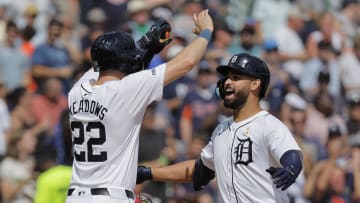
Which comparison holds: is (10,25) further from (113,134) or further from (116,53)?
(113,134)

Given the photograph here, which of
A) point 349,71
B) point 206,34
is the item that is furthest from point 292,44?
point 206,34

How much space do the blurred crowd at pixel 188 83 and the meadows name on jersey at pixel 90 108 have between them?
370cm

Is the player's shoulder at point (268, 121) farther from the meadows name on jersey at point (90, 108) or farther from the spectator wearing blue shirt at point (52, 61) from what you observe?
the spectator wearing blue shirt at point (52, 61)

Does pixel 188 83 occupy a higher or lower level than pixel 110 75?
lower

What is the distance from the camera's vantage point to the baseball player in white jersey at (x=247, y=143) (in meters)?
7.82

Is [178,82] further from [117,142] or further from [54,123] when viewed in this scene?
[117,142]

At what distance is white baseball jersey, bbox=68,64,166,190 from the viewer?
24.4 ft

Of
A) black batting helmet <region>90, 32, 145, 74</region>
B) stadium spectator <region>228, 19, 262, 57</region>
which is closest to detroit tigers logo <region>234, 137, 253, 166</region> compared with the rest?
black batting helmet <region>90, 32, 145, 74</region>

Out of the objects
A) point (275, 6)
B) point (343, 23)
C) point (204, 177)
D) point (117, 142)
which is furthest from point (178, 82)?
point (117, 142)

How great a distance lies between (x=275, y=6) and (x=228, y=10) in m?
0.78

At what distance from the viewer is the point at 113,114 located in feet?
24.4

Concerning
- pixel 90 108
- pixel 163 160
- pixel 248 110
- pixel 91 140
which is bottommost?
pixel 163 160

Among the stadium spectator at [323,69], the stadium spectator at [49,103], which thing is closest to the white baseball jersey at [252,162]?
the stadium spectator at [49,103]

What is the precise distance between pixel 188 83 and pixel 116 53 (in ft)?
23.5
